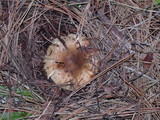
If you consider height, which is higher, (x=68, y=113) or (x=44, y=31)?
(x=44, y=31)

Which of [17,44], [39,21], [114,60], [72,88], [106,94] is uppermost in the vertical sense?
[39,21]

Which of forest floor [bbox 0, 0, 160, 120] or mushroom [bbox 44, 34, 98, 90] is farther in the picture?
mushroom [bbox 44, 34, 98, 90]

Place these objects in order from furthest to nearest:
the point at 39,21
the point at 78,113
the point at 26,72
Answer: the point at 39,21 < the point at 26,72 < the point at 78,113

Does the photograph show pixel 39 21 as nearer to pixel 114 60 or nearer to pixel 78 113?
pixel 114 60

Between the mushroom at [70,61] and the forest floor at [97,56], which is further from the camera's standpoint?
the mushroom at [70,61]

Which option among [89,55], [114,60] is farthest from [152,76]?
[89,55]

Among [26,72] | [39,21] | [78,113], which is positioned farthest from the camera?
[39,21]

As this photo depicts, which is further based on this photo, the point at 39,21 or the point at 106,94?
the point at 39,21
